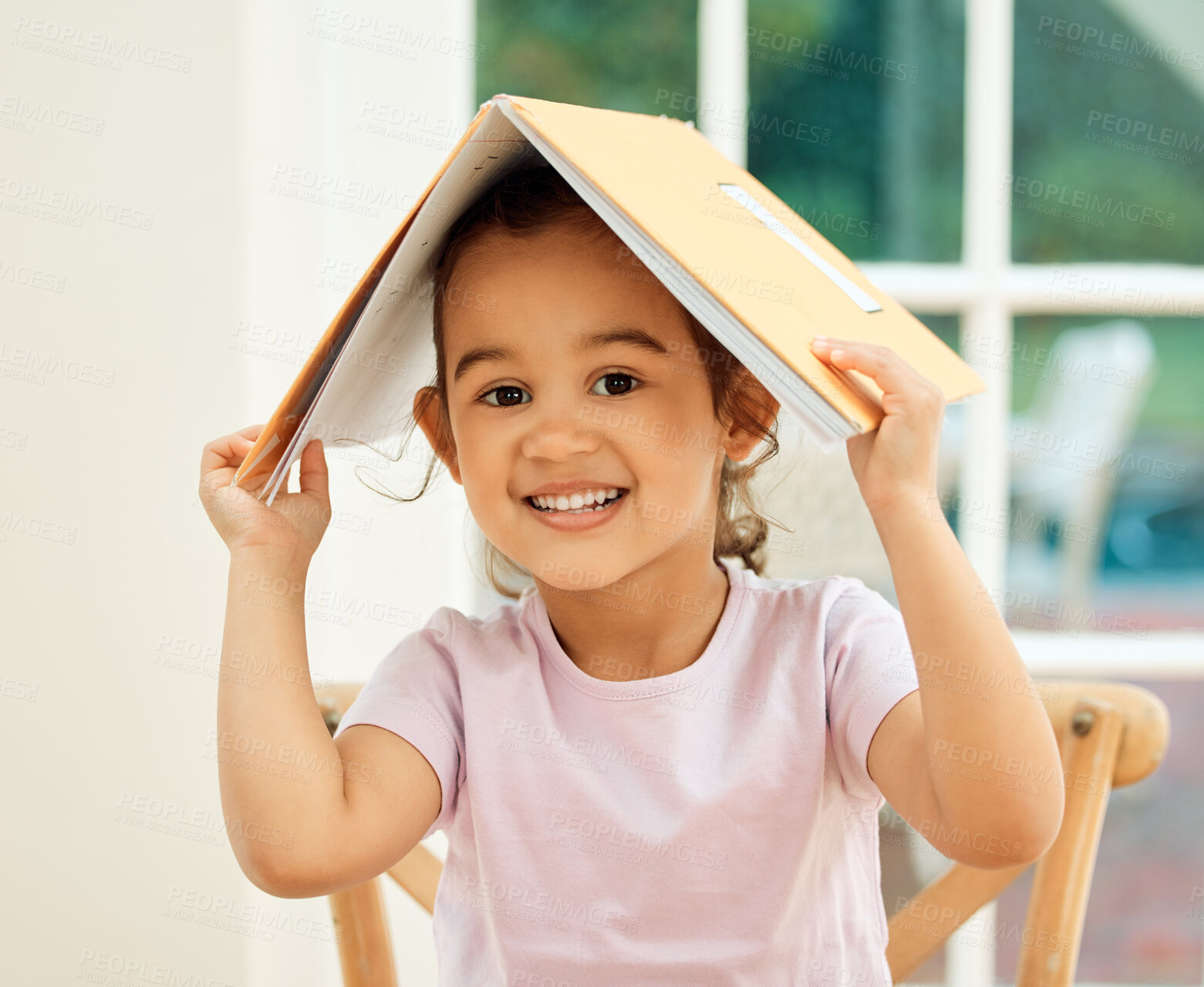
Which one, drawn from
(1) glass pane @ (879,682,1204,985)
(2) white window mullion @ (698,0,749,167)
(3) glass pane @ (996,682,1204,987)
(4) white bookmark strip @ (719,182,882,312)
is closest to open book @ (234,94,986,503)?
(4) white bookmark strip @ (719,182,882,312)

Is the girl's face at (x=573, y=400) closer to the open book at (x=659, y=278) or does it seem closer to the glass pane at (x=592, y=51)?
the open book at (x=659, y=278)

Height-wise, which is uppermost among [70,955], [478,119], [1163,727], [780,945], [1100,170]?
[1100,170]

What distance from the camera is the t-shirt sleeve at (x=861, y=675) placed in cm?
80

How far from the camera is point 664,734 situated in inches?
33.8

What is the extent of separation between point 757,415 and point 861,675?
231 mm

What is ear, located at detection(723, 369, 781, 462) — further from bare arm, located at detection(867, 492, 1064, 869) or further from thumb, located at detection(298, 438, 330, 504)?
thumb, located at detection(298, 438, 330, 504)

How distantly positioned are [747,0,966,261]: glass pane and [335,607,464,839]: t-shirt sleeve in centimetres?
86

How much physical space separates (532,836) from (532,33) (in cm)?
105

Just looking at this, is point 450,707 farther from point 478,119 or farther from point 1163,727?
point 1163,727

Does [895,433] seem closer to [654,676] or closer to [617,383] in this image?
[617,383]

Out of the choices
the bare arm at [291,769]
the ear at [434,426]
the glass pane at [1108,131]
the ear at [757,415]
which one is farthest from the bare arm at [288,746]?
the glass pane at [1108,131]

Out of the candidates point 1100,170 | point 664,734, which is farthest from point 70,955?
point 1100,170

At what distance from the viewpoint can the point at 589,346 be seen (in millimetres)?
789

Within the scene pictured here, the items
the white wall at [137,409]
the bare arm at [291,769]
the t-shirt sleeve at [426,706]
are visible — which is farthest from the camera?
the white wall at [137,409]
